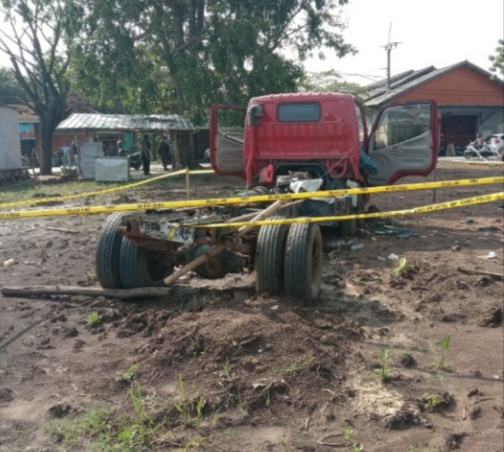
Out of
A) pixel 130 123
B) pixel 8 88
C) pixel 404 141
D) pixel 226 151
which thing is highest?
pixel 8 88

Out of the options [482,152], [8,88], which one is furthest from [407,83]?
[8,88]

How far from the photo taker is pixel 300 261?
5520 millimetres

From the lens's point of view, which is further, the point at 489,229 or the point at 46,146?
the point at 46,146

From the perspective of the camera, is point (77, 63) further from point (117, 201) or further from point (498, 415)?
point (498, 415)

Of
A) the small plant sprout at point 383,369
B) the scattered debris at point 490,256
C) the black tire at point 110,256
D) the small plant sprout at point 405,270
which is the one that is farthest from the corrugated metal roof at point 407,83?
the small plant sprout at point 383,369

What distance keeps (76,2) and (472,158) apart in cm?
2213

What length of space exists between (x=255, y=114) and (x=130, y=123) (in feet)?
50.5

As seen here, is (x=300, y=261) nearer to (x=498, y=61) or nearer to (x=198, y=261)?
(x=198, y=261)

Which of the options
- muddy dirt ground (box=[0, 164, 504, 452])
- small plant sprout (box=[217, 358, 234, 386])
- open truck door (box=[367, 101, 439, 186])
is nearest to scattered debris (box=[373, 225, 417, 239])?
open truck door (box=[367, 101, 439, 186])

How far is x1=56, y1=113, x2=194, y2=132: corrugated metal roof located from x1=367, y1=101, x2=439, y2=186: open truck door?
48.1 feet

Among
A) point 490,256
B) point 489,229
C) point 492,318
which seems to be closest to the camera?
point 492,318

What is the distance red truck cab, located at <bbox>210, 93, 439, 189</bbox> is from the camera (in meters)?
9.03

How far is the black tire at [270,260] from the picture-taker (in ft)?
18.4

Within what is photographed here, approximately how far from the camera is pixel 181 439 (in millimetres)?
3363
